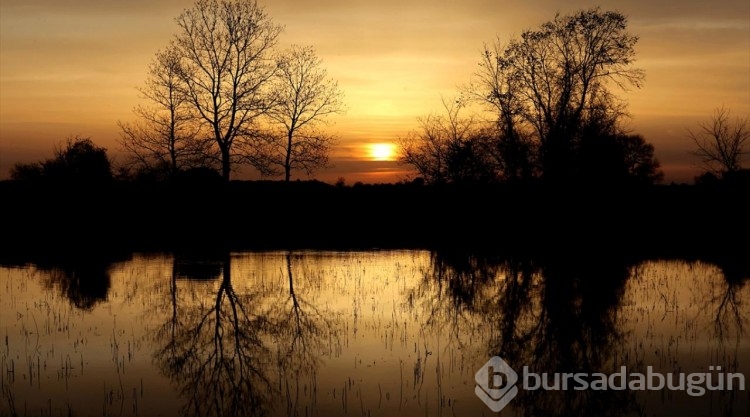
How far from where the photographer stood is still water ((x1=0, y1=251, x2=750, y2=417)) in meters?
12.7

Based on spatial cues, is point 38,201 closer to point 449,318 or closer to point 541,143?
point 541,143

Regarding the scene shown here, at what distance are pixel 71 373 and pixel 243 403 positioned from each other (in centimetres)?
382

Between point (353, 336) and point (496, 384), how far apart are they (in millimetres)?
4955

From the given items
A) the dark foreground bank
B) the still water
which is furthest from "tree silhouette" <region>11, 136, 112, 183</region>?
the still water

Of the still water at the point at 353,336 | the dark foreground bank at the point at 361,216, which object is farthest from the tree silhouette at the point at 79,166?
the still water at the point at 353,336

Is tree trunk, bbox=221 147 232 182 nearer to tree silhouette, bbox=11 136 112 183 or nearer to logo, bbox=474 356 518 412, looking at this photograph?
tree silhouette, bbox=11 136 112 183

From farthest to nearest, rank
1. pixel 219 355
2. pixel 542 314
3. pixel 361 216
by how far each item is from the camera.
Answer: pixel 361 216
pixel 542 314
pixel 219 355

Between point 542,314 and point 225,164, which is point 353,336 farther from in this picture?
point 225,164

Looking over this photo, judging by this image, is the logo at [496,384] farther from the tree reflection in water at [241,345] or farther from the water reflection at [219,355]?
the water reflection at [219,355]

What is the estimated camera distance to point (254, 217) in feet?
172

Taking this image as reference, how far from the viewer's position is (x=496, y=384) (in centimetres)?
1363

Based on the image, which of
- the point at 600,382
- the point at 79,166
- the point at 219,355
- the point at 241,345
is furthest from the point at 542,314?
the point at 79,166

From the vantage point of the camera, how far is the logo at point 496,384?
12688 mm

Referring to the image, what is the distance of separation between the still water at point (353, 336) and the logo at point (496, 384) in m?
0.20
